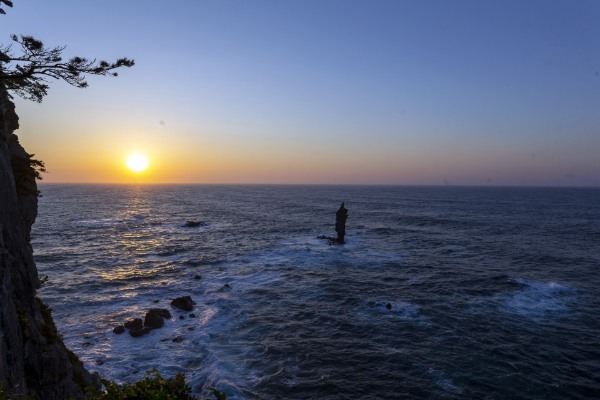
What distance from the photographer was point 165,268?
2093 inches

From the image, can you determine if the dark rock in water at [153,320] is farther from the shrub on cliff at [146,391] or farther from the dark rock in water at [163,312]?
the shrub on cliff at [146,391]

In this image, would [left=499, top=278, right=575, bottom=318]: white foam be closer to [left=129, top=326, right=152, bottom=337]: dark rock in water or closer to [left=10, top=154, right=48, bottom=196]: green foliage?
[left=129, top=326, right=152, bottom=337]: dark rock in water

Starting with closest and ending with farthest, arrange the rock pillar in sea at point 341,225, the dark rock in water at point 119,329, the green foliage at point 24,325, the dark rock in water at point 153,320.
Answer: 1. the green foliage at point 24,325
2. the dark rock in water at point 119,329
3. the dark rock in water at point 153,320
4. the rock pillar in sea at point 341,225

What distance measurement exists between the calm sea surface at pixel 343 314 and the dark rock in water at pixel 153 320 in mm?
686

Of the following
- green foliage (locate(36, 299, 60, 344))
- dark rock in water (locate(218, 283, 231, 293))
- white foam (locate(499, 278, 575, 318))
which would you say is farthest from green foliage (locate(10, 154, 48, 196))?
white foam (locate(499, 278, 575, 318))

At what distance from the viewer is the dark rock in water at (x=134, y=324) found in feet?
103

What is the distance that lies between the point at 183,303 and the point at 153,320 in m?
4.65

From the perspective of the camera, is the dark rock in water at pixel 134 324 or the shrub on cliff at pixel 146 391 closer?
the shrub on cliff at pixel 146 391

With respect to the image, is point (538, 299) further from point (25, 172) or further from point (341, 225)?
point (25, 172)

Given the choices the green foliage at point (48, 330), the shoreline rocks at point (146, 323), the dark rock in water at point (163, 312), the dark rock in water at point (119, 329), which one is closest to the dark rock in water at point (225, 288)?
the shoreline rocks at point (146, 323)

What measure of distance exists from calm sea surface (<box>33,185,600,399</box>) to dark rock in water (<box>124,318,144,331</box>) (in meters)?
1.53

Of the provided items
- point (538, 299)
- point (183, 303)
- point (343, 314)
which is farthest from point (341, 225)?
point (183, 303)

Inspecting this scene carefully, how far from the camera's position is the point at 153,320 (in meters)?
32.2

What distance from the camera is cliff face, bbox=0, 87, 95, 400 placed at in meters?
13.0
